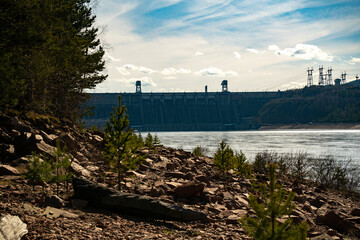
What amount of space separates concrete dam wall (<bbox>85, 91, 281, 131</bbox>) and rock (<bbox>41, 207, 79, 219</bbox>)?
123929 mm

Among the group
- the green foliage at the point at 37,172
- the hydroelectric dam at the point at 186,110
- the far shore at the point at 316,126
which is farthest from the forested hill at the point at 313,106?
the green foliage at the point at 37,172

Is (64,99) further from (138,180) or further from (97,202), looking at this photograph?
(97,202)

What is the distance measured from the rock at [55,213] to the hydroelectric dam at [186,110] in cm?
12321

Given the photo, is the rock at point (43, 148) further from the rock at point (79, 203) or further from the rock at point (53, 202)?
the rock at point (53, 202)

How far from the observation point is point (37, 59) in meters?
12.5

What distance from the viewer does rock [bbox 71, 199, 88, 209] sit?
6715mm

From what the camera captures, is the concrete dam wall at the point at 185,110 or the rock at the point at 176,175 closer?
the rock at the point at 176,175

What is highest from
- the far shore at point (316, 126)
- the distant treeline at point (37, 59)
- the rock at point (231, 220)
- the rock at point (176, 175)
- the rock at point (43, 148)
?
the distant treeline at point (37, 59)

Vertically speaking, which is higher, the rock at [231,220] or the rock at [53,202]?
the rock at [53,202]

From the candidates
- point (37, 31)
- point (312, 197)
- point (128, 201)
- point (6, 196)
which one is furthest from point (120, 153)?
point (312, 197)

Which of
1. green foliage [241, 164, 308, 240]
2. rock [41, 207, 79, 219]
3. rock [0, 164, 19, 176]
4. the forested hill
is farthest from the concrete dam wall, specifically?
green foliage [241, 164, 308, 240]

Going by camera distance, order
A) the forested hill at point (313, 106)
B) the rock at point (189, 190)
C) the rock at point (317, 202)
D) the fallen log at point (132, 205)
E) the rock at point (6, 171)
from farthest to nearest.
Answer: the forested hill at point (313, 106)
the rock at point (317, 202)
the rock at point (189, 190)
the rock at point (6, 171)
the fallen log at point (132, 205)

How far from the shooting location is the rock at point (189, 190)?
885cm

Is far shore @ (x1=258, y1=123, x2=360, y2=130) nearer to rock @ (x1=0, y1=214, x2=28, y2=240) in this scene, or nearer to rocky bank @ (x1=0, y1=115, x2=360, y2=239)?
rocky bank @ (x1=0, y1=115, x2=360, y2=239)
